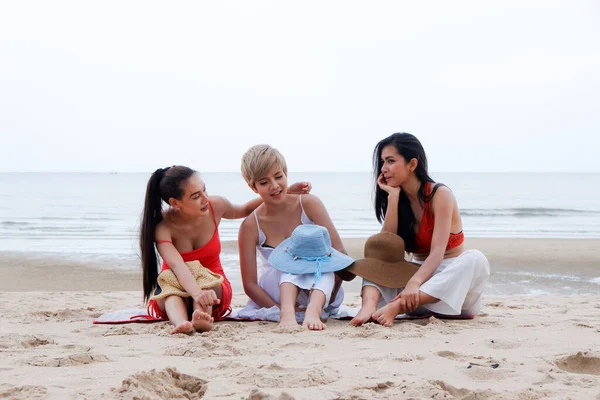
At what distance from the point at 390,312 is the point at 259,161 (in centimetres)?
127

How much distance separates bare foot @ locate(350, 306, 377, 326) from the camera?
12.1 feet

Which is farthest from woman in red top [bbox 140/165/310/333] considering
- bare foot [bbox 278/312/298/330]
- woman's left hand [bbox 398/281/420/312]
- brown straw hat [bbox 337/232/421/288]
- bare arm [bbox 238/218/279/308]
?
woman's left hand [bbox 398/281/420/312]

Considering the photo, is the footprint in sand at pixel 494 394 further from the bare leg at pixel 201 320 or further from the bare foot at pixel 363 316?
the bare leg at pixel 201 320

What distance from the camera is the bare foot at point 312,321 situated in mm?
3582

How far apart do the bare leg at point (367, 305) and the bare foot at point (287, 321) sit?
1.19 feet

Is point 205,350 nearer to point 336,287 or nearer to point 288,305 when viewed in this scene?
point 288,305

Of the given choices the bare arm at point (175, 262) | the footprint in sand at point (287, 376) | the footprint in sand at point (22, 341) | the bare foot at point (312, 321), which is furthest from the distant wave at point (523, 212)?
the footprint in sand at point (287, 376)

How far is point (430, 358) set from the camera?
281 cm

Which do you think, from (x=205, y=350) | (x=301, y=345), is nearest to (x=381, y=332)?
(x=301, y=345)

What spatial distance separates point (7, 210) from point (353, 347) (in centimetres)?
2199

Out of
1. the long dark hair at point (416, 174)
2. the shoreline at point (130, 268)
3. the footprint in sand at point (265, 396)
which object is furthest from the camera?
the shoreline at point (130, 268)

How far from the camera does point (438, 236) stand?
3848mm

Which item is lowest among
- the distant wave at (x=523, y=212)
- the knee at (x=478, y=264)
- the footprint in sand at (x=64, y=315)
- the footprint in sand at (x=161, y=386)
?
the distant wave at (x=523, y=212)

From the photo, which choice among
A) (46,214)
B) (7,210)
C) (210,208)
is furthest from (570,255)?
(7,210)
